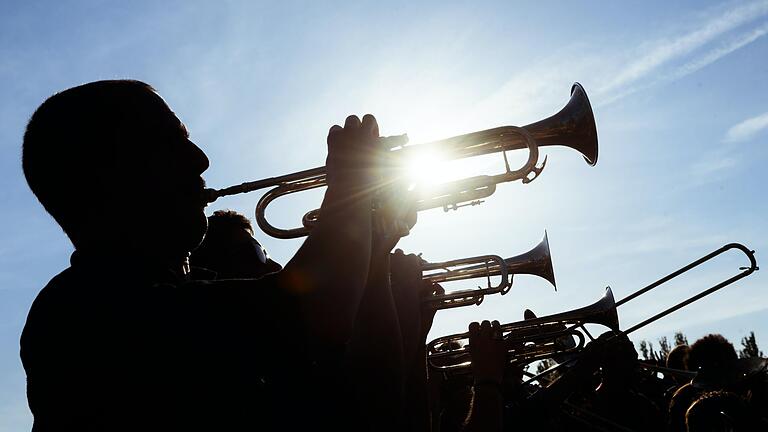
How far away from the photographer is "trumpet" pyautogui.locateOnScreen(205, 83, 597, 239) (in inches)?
151

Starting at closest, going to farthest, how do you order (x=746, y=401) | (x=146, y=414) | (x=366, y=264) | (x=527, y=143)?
1. (x=146, y=414)
2. (x=366, y=264)
3. (x=527, y=143)
4. (x=746, y=401)

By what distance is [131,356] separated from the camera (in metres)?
1.86

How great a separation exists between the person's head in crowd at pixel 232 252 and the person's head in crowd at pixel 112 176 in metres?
1.18

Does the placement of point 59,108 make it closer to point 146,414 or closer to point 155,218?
point 155,218

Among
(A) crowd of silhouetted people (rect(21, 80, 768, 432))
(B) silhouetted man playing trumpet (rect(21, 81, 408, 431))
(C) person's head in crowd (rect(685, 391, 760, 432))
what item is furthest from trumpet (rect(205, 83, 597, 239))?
(C) person's head in crowd (rect(685, 391, 760, 432))

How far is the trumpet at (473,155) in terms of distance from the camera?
3.83 m

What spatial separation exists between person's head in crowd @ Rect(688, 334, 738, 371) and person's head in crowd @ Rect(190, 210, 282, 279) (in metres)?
4.79

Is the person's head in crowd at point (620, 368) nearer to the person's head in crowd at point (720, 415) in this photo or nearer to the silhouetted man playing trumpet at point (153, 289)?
the person's head in crowd at point (720, 415)

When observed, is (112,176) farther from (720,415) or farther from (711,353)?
(711,353)

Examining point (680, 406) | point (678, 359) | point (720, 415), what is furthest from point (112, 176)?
point (678, 359)

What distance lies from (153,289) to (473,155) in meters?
2.49

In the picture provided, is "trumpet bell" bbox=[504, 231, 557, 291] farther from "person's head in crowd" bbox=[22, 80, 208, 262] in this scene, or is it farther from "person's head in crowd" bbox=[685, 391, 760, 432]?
"person's head in crowd" bbox=[22, 80, 208, 262]

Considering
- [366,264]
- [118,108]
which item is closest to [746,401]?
[366,264]

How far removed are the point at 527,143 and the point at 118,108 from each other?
8.49ft
